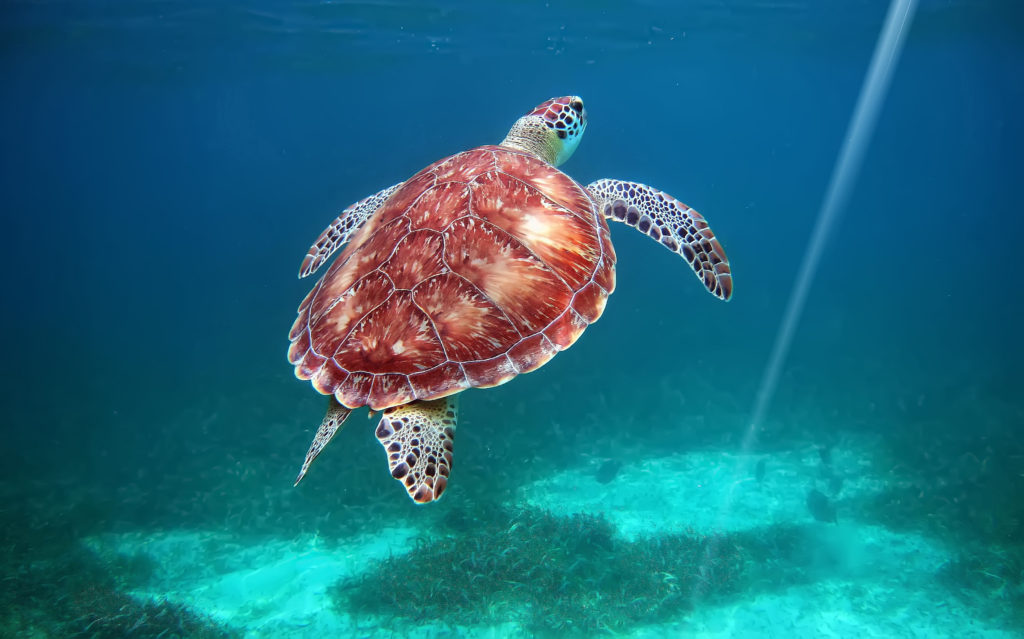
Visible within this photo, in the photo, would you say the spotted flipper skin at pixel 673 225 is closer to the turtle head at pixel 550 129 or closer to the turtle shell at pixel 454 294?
the turtle shell at pixel 454 294

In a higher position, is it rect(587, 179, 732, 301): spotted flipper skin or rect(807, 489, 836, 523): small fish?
rect(587, 179, 732, 301): spotted flipper skin

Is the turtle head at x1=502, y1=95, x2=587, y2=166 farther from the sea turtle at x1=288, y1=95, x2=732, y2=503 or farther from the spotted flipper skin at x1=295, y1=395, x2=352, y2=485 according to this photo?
the spotted flipper skin at x1=295, y1=395, x2=352, y2=485

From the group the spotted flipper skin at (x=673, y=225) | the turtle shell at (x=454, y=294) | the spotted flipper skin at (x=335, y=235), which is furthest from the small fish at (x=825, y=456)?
the spotted flipper skin at (x=335, y=235)

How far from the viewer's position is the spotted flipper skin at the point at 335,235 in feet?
15.5

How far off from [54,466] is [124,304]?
19.6m

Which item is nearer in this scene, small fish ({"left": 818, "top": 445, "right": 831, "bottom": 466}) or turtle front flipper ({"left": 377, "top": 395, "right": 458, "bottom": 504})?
turtle front flipper ({"left": 377, "top": 395, "right": 458, "bottom": 504})

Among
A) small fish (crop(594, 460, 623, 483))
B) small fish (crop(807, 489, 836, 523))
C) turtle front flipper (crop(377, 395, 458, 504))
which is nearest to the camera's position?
turtle front flipper (crop(377, 395, 458, 504))

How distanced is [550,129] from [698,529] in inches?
219

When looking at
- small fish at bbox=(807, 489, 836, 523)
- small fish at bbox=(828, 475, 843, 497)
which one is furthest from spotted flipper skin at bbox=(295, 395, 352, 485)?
small fish at bbox=(828, 475, 843, 497)

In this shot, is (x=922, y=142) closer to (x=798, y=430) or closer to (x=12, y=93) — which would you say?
(x=798, y=430)

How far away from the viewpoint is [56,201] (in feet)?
143

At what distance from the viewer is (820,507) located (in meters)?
7.10

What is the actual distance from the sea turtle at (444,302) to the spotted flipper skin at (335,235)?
1.18 metres

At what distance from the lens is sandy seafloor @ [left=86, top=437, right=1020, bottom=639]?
17.4ft
